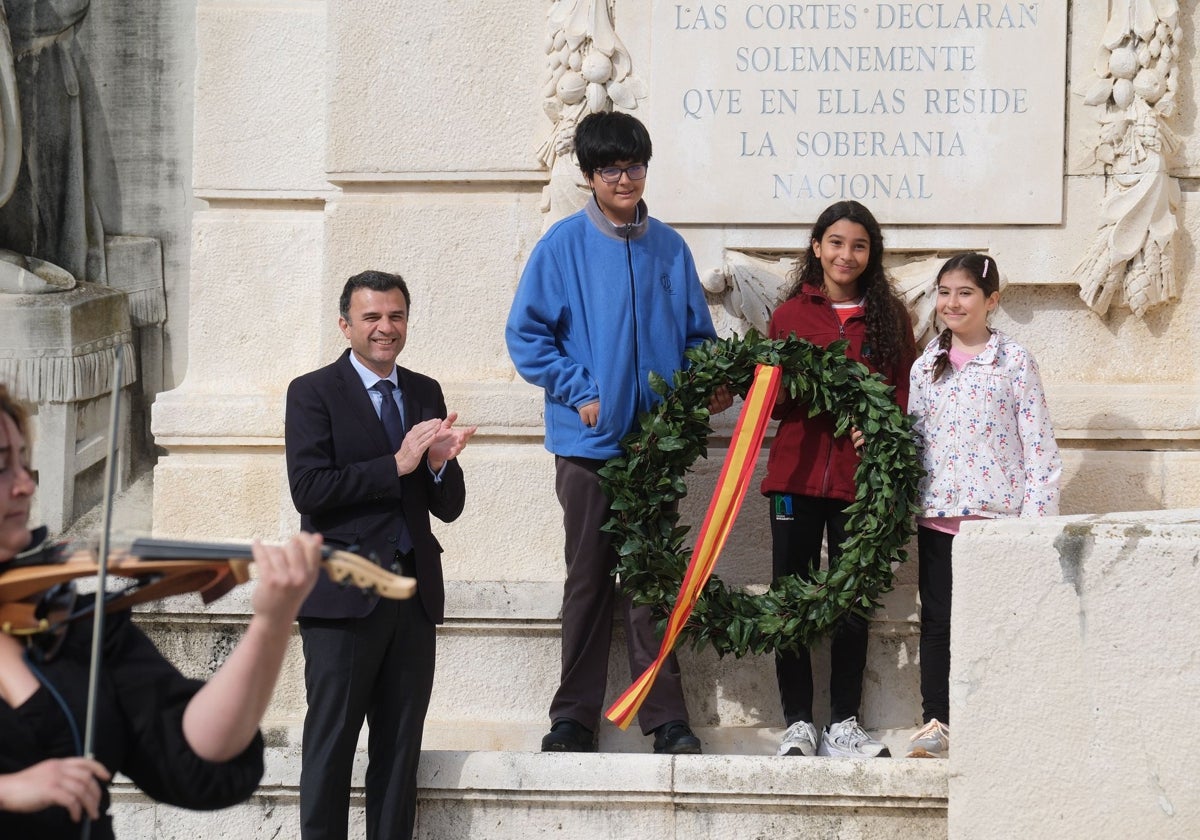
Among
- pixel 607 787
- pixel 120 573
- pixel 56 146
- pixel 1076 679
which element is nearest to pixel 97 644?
pixel 120 573

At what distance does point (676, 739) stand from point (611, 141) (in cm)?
195

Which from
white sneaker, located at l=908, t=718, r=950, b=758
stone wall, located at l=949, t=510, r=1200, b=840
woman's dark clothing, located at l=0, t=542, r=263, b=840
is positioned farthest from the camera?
white sneaker, located at l=908, t=718, r=950, b=758

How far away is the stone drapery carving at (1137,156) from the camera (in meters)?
6.22

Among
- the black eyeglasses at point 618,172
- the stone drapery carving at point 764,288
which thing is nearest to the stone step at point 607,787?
the stone drapery carving at point 764,288

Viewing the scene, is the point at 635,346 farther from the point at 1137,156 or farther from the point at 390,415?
the point at 1137,156

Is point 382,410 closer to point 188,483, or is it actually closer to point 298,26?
point 188,483

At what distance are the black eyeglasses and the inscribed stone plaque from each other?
1079mm

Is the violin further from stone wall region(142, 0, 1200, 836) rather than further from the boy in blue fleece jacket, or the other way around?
stone wall region(142, 0, 1200, 836)

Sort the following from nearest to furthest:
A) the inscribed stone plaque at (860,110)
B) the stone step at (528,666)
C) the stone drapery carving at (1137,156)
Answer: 1. the stone step at (528,666)
2. the stone drapery carving at (1137,156)
3. the inscribed stone plaque at (860,110)

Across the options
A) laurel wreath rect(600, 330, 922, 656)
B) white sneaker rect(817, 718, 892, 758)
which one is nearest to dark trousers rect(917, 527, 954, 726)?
laurel wreath rect(600, 330, 922, 656)

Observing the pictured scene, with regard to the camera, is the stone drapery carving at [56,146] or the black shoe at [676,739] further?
the stone drapery carving at [56,146]

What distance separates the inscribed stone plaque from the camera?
6320 mm

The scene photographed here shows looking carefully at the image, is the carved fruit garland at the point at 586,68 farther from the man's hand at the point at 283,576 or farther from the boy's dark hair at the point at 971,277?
the man's hand at the point at 283,576

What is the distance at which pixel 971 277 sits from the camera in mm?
5340
